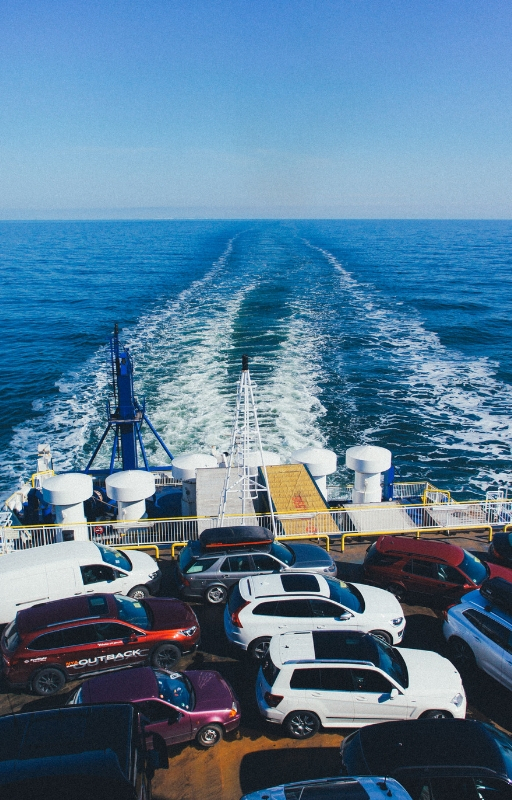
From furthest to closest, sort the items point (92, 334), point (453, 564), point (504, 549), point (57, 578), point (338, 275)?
point (338, 275) → point (92, 334) → point (504, 549) → point (453, 564) → point (57, 578)

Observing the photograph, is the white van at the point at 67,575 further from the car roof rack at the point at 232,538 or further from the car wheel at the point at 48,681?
the car wheel at the point at 48,681

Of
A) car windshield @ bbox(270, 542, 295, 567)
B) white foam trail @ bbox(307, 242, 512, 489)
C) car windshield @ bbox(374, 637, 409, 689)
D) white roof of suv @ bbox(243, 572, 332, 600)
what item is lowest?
white foam trail @ bbox(307, 242, 512, 489)

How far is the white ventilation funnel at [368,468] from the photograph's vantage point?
18.3 metres

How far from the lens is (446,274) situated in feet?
324

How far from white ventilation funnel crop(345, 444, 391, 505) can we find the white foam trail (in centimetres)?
1215

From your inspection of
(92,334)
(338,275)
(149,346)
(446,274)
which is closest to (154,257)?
(338,275)

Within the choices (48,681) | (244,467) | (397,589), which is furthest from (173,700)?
(244,467)

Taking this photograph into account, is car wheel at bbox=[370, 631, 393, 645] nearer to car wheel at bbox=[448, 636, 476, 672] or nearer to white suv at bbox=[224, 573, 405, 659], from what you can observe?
white suv at bbox=[224, 573, 405, 659]

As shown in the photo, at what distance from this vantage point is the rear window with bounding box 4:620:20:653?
973cm

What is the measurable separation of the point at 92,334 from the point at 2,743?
5269 cm

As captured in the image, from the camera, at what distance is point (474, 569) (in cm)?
1255

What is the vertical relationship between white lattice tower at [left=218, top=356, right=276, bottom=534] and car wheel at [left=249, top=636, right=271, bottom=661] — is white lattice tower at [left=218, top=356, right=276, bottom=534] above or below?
above

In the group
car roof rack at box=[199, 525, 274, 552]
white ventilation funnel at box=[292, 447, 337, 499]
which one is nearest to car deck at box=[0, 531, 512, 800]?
car roof rack at box=[199, 525, 274, 552]

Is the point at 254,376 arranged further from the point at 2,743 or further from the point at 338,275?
the point at 338,275
